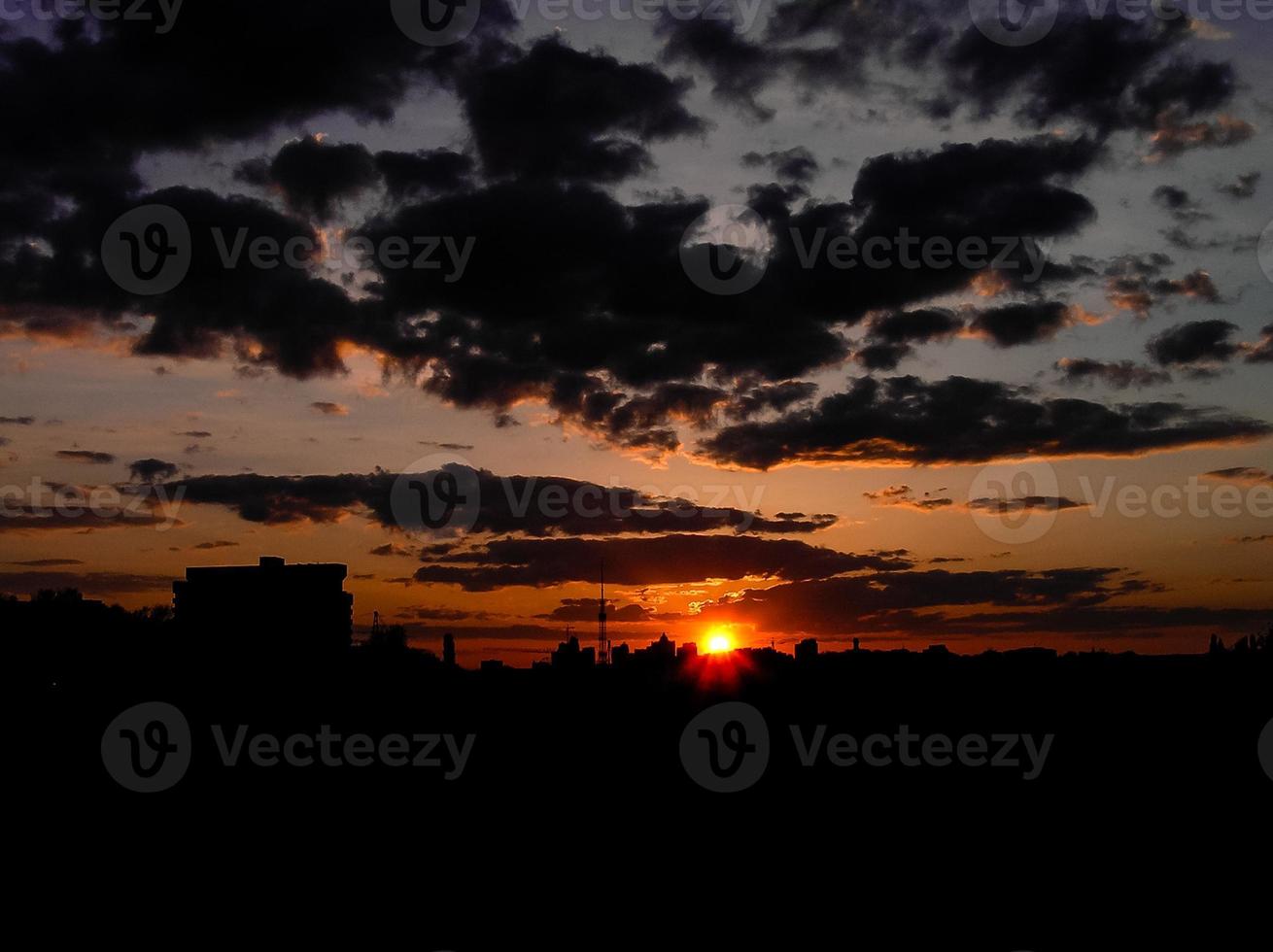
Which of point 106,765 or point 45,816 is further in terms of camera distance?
point 106,765

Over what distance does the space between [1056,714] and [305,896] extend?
3044 inches

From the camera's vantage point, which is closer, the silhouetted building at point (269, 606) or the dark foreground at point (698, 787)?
the dark foreground at point (698, 787)

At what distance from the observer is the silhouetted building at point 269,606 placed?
183250 mm

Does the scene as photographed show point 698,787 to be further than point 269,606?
No

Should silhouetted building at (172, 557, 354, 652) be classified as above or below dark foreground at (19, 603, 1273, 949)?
above

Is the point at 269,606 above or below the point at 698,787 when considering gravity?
above

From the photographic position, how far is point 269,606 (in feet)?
608

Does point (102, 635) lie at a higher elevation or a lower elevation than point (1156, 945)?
higher

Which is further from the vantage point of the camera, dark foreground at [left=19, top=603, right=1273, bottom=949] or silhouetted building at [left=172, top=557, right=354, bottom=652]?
silhouetted building at [left=172, top=557, right=354, bottom=652]

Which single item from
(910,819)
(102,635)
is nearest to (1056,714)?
(910,819)

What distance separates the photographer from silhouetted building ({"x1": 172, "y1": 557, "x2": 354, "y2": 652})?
7215 inches

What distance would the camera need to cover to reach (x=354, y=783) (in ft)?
354

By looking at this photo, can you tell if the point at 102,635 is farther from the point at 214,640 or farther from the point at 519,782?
the point at 519,782

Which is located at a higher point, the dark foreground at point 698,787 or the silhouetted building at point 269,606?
the silhouetted building at point 269,606
